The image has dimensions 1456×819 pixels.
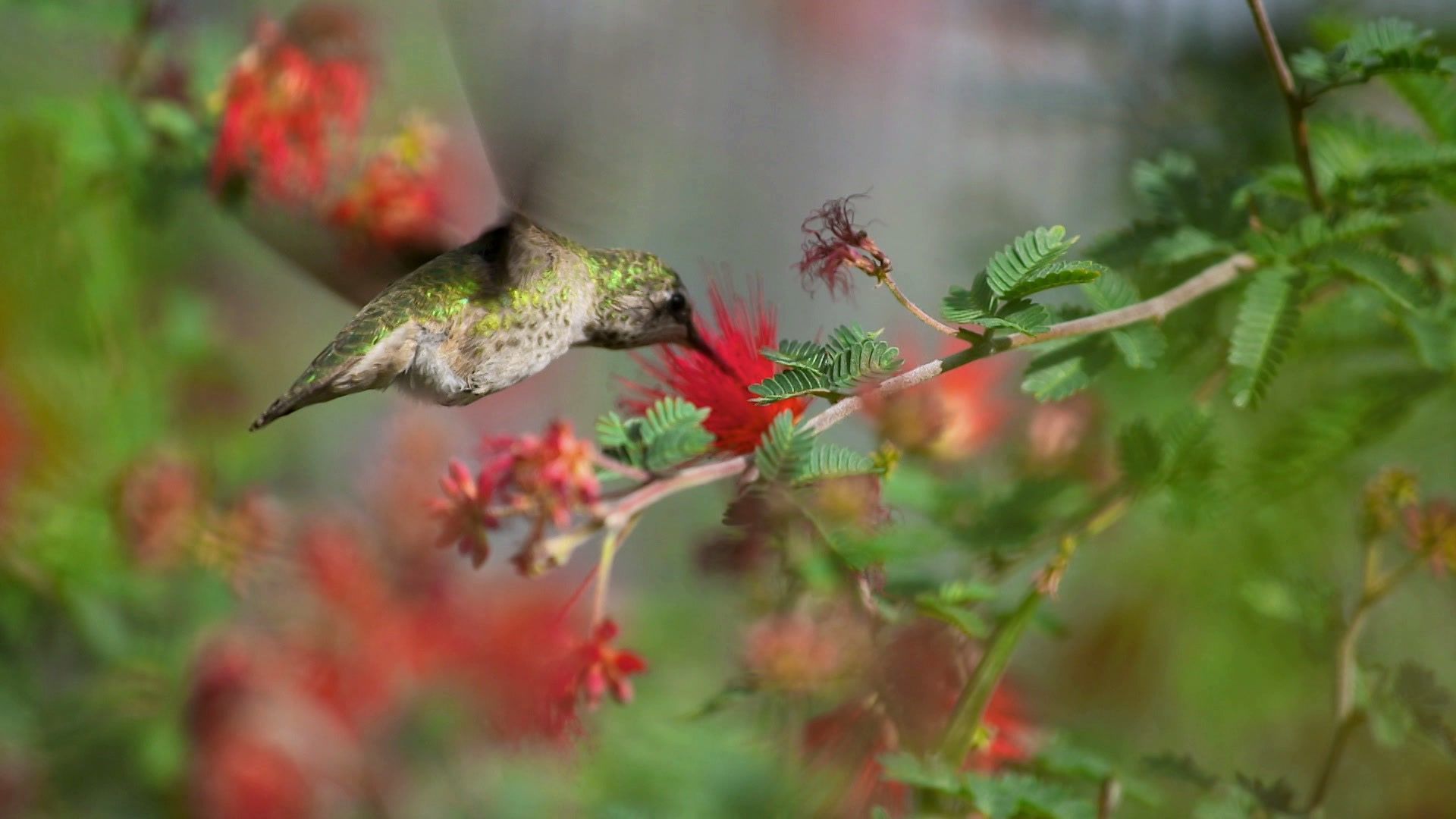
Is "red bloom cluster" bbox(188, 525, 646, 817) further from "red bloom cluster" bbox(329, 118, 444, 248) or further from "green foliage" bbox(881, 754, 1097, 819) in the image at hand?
"green foliage" bbox(881, 754, 1097, 819)

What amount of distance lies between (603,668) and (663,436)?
0.77ft

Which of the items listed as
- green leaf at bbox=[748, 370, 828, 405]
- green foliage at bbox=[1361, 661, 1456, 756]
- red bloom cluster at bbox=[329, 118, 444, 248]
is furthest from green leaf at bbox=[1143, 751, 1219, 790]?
red bloom cluster at bbox=[329, 118, 444, 248]

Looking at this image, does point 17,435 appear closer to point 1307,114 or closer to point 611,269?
point 611,269

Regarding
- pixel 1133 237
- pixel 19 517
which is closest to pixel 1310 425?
pixel 1133 237

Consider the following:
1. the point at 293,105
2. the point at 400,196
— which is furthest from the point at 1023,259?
the point at 293,105

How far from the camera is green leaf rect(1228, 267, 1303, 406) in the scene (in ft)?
2.84

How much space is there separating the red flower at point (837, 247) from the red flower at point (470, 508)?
1.03ft

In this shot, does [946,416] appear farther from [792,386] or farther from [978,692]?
[792,386]

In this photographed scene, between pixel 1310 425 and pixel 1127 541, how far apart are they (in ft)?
2.01

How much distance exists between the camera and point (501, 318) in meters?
1.12

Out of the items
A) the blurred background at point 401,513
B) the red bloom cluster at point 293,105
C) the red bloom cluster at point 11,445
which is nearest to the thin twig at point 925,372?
the blurred background at point 401,513

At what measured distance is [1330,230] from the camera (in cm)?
96

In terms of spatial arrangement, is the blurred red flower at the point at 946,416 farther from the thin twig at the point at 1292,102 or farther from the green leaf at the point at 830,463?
the green leaf at the point at 830,463

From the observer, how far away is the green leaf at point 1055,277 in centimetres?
71
